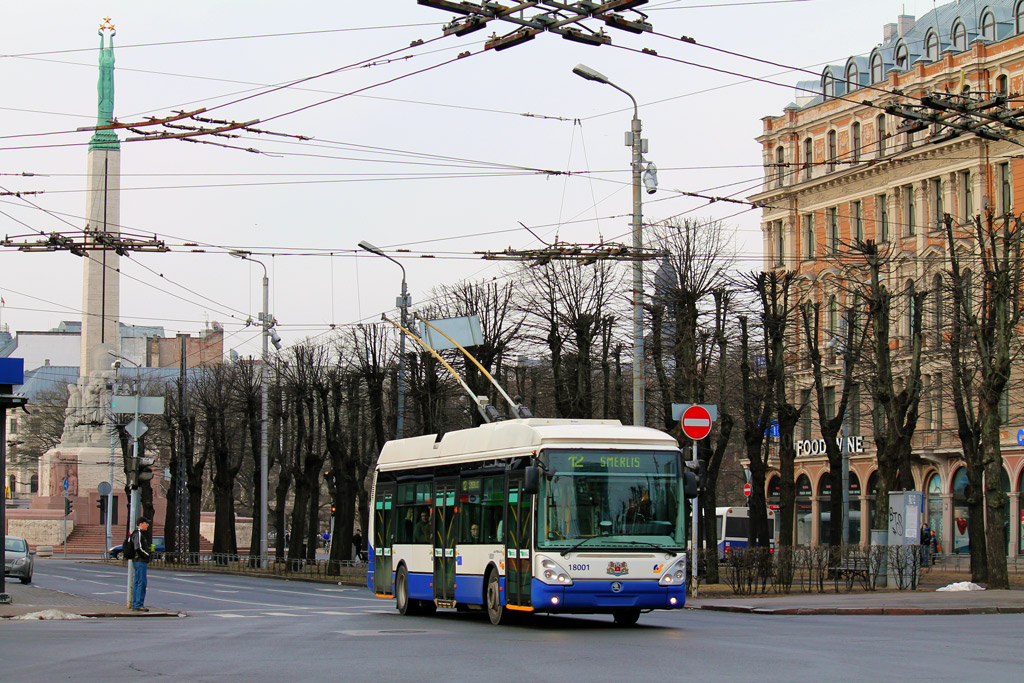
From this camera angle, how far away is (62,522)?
82.9 m

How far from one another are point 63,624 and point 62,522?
66271 millimetres

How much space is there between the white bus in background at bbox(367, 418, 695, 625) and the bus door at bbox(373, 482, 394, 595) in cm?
327

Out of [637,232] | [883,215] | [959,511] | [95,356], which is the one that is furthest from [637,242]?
[95,356]

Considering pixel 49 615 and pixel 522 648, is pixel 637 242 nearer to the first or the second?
pixel 49 615

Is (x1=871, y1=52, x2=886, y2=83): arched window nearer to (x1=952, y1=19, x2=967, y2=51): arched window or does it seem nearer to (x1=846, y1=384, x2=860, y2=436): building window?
(x1=952, y1=19, x2=967, y2=51): arched window

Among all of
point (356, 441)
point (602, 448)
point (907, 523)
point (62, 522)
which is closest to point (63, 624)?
point (602, 448)

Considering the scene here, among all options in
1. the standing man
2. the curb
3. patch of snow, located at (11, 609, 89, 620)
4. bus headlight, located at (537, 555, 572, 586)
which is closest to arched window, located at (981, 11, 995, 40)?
the curb

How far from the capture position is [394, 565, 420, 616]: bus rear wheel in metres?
22.8

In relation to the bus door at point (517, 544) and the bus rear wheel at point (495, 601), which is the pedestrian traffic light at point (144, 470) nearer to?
the bus rear wheel at point (495, 601)

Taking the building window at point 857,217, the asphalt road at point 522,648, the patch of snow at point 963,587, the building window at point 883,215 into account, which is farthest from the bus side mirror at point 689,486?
the building window at point 857,217

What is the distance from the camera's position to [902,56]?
63031 millimetres

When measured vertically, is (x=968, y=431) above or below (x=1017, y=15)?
below

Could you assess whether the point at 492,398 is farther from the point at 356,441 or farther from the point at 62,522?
the point at 62,522

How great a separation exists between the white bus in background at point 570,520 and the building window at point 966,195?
4203 centimetres
